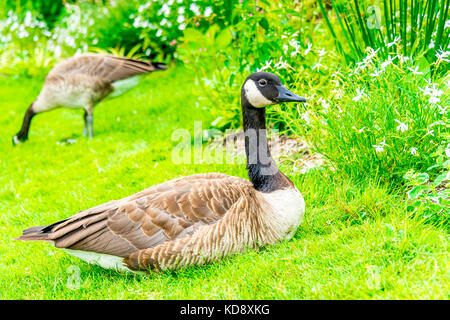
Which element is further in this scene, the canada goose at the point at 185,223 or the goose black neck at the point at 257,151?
the goose black neck at the point at 257,151

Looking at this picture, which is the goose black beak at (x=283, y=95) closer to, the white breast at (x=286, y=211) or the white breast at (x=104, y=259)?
the white breast at (x=286, y=211)

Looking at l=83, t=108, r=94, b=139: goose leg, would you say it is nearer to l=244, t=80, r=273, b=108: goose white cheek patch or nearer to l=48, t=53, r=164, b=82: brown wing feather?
l=48, t=53, r=164, b=82: brown wing feather

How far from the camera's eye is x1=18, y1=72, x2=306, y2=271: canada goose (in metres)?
3.77

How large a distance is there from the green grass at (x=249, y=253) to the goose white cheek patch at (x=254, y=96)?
1.05 meters

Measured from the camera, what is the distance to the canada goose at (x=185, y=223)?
377cm

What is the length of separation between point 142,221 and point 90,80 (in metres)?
5.25

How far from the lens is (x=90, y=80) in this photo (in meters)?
8.39

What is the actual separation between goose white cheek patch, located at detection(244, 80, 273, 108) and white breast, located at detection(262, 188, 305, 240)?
82 cm

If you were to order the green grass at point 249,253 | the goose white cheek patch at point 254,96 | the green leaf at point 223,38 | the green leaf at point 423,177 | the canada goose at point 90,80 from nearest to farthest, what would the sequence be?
1. the green grass at point 249,253
2. the green leaf at point 423,177
3. the goose white cheek patch at point 254,96
4. the green leaf at point 223,38
5. the canada goose at point 90,80

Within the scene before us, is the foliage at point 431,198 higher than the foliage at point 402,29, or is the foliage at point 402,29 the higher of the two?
the foliage at point 402,29

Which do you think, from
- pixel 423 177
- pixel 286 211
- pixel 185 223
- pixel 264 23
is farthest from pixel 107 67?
pixel 423 177

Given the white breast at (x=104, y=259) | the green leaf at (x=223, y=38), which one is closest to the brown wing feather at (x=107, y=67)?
the green leaf at (x=223, y=38)

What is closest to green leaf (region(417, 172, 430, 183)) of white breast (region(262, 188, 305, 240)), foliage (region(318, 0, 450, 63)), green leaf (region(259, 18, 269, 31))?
white breast (region(262, 188, 305, 240))

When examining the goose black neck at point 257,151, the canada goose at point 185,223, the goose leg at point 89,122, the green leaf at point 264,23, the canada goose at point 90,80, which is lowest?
the canada goose at point 185,223
